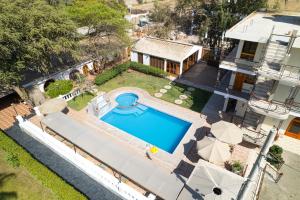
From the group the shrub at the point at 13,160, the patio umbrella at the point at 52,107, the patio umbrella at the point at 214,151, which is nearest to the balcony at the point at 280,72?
the patio umbrella at the point at 214,151

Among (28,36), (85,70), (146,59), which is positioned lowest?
(85,70)

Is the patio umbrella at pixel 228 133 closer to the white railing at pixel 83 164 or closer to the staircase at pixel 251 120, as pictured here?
the staircase at pixel 251 120

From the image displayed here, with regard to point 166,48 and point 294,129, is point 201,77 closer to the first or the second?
point 166,48

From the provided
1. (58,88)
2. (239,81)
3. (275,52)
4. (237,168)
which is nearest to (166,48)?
(239,81)

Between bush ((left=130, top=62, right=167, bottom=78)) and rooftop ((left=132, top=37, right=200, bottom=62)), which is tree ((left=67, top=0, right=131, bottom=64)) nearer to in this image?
rooftop ((left=132, top=37, right=200, bottom=62))

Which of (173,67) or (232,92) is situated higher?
(232,92)

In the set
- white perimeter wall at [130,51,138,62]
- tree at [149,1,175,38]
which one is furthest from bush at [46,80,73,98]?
tree at [149,1,175,38]
